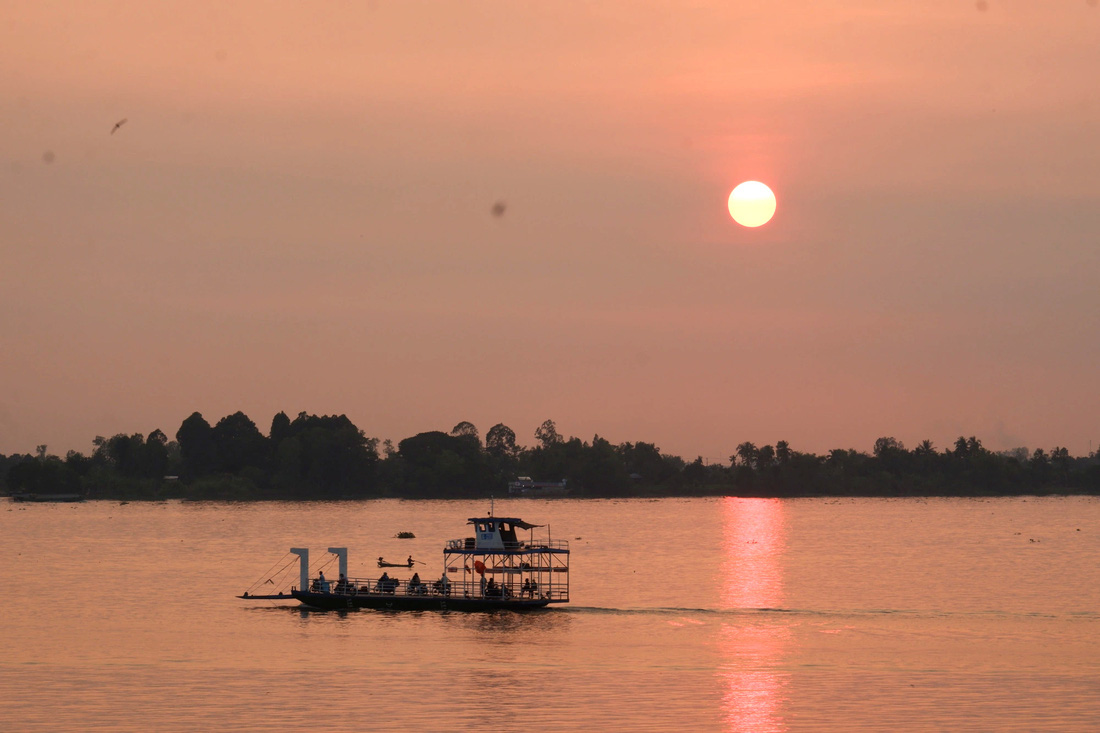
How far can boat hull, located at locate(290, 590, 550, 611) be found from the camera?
95.7 metres

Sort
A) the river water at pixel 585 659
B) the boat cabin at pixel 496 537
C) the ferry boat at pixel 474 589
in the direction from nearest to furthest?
the river water at pixel 585 659 → the ferry boat at pixel 474 589 → the boat cabin at pixel 496 537

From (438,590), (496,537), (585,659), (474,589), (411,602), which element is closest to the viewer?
(585,659)

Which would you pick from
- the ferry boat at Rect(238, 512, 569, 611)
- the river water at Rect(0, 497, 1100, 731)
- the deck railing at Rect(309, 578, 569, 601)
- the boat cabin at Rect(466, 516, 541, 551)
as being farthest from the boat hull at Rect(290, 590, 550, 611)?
the boat cabin at Rect(466, 516, 541, 551)

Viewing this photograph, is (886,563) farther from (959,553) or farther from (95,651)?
(95,651)

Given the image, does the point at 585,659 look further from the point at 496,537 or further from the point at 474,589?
the point at 474,589

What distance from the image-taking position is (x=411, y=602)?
318 ft

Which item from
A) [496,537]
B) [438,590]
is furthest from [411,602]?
[496,537]

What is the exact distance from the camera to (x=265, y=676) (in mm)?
→ 71688

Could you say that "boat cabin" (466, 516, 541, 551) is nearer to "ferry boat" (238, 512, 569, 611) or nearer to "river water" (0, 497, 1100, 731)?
"ferry boat" (238, 512, 569, 611)

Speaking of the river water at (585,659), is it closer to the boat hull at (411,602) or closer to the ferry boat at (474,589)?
the boat hull at (411,602)

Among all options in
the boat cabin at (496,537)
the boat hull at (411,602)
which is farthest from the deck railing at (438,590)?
the boat cabin at (496,537)

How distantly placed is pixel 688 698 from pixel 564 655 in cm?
1474

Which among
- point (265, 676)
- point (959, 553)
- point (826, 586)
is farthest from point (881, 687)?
point (959, 553)

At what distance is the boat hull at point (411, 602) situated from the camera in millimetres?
95688
